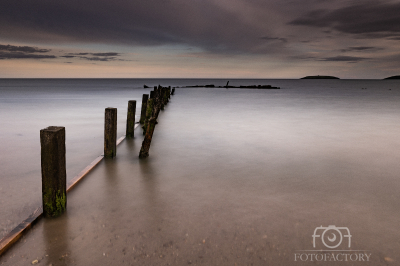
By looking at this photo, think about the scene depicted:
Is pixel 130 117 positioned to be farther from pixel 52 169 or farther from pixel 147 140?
pixel 52 169

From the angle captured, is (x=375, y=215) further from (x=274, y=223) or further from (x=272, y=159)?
(x=272, y=159)

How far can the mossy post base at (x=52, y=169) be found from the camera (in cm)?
290

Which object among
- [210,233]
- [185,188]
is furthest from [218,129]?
[210,233]

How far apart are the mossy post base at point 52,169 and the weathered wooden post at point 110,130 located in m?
2.31

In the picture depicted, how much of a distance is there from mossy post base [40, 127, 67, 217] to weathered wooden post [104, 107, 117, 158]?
2313 mm

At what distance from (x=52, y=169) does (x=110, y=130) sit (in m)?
2.46

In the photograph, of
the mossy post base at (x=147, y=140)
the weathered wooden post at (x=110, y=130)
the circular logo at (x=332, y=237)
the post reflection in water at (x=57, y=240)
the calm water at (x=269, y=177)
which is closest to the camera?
the post reflection in water at (x=57, y=240)

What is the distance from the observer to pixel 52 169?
295 centimetres

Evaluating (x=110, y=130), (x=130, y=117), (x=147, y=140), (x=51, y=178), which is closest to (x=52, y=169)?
(x=51, y=178)

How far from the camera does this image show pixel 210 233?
2938mm

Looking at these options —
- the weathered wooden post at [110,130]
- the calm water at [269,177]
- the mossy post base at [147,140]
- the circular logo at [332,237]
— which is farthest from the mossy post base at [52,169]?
the circular logo at [332,237]

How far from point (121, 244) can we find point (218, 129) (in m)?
7.16

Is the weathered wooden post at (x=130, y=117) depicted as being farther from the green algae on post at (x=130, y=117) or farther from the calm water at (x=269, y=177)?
the calm water at (x=269, y=177)

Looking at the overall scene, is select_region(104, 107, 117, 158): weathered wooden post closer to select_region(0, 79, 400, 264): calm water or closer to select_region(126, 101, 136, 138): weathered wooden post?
select_region(0, 79, 400, 264): calm water
